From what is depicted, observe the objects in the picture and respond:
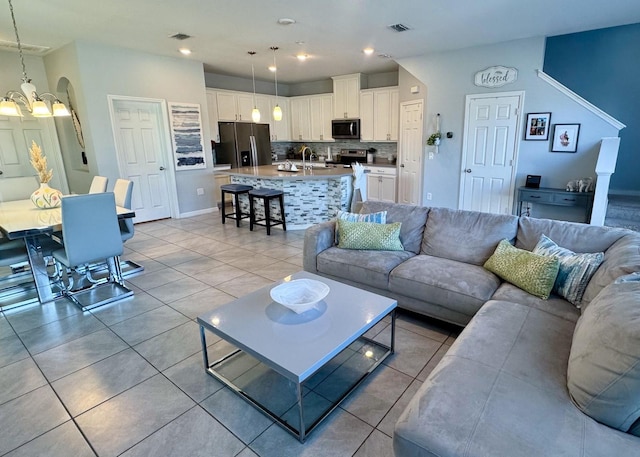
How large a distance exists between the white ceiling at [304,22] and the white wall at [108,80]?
219mm

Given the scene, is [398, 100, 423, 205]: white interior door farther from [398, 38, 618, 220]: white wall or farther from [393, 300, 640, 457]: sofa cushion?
[393, 300, 640, 457]: sofa cushion

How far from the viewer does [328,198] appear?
5.44m

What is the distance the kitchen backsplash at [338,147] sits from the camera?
7598 mm

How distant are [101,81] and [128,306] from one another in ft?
12.5

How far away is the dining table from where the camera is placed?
2.75m

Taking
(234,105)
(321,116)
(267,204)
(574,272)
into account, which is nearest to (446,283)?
(574,272)

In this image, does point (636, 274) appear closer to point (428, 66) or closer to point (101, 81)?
point (428, 66)

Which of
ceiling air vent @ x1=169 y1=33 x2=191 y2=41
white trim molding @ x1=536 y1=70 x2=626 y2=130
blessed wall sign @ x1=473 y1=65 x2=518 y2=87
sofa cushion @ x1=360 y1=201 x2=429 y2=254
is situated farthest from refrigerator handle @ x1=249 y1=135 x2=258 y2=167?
white trim molding @ x1=536 y1=70 x2=626 y2=130

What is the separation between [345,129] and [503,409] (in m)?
6.99

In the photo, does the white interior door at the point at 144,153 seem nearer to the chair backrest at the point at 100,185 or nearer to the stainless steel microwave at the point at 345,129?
the chair backrest at the point at 100,185

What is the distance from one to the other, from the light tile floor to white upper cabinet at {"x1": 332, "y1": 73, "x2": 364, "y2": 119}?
5.37 meters

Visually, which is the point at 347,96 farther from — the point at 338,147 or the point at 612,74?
the point at 612,74

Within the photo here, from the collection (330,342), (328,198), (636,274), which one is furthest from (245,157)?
(636,274)

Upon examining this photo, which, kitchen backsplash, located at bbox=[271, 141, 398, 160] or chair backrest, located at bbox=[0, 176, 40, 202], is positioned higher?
kitchen backsplash, located at bbox=[271, 141, 398, 160]
